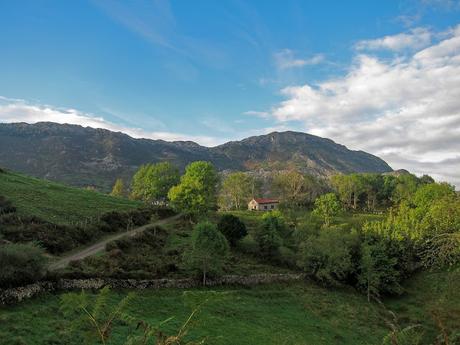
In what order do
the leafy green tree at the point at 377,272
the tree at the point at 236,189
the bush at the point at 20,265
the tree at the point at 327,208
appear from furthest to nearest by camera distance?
the tree at the point at 236,189
the tree at the point at 327,208
the leafy green tree at the point at 377,272
the bush at the point at 20,265

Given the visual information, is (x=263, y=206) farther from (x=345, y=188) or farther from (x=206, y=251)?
(x=206, y=251)

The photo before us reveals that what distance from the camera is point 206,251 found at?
4588cm

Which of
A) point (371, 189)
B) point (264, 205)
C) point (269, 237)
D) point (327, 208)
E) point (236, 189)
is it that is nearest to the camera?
point (269, 237)

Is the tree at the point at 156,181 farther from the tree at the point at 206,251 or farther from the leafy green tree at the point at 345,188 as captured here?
the leafy green tree at the point at 345,188

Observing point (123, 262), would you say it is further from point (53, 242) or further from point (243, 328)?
point (243, 328)

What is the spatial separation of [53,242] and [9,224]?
30.1ft

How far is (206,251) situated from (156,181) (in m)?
55.6

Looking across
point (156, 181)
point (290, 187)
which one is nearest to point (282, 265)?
point (156, 181)

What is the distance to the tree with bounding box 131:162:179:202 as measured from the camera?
98.7m

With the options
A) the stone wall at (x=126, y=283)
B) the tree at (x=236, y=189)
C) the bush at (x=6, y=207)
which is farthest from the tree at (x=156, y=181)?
the stone wall at (x=126, y=283)

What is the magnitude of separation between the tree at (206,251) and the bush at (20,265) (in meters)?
18.0

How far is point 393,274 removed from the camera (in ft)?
193

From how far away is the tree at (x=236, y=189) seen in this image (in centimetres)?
12625

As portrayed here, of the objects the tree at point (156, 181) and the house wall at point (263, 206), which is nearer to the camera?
the tree at point (156, 181)
